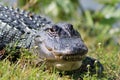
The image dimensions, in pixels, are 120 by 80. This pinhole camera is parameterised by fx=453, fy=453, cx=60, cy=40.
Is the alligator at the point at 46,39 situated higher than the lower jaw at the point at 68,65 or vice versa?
the alligator at the point at 46,39

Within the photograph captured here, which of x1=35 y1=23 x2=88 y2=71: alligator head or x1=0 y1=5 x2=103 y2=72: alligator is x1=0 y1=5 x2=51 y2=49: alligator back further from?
x1=35 y1=23 x2=88 y2=71: alligator head

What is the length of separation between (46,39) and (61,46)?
47 cm

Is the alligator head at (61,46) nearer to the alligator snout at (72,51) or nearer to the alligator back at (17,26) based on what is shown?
the alligator snout at (72,51)

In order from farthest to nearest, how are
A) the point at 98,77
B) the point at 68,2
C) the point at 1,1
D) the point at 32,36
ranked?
1. the point at 68,2
2. the point at 1,1
3. the point at 32,36
4. the point at 98,77

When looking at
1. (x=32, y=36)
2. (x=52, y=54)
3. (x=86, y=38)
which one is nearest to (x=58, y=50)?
(x=52, y=54)

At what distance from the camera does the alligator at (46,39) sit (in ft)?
17.7

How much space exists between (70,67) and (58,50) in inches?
9.8

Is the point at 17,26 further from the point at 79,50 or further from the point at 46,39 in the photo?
the point at 79,50

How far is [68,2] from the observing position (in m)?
11.2

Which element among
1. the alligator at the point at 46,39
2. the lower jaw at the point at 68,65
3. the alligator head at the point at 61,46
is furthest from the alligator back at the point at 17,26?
the lower jaw at the point at 68,65

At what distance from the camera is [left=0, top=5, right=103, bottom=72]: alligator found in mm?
5391

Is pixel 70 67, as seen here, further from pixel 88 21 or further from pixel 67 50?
pixel 88 21

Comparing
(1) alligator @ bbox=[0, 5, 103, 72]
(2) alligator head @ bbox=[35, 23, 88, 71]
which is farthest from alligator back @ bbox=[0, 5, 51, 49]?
(2) alligator head @ bbox=[35, 23, 88, 71]

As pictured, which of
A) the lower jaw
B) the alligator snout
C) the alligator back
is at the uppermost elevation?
the alligator back
